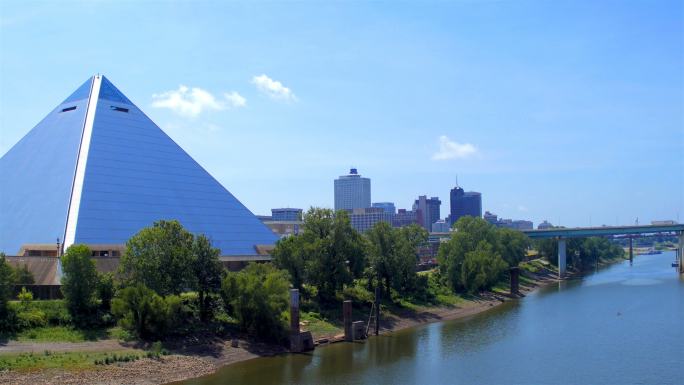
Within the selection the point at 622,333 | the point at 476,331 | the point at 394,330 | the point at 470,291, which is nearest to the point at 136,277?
the point at 394,330

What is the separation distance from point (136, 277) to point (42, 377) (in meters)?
10.9

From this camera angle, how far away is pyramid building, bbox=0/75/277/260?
2009 inches

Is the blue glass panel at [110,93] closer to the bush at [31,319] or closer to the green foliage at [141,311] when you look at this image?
the bush at [31,319]

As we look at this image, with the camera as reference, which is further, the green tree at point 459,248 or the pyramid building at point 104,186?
the green tree at point 459,248

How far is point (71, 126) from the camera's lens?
197 ft

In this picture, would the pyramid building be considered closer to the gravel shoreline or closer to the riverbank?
the riverbank

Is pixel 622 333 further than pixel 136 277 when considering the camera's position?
Yes

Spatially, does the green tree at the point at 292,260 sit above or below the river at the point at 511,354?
above

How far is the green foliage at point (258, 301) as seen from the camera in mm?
43469

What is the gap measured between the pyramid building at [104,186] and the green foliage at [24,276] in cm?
312

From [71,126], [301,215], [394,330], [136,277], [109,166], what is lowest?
[394,330]

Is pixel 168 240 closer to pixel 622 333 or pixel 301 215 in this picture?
pixel 301 215

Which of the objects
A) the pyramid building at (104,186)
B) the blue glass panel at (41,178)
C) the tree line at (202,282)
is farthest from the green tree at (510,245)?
the blue glass panel at (41,178)

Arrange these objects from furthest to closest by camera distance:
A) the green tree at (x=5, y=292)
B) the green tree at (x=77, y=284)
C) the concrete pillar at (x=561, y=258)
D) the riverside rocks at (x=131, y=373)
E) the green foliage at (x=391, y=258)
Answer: the concrete pillar at (x=561, y=258) < the green foliage at (x=391, y=258) < the green tree at (x=77, y=284) < the green tree at (x=5, y=292) < the riverside rocks at (x=131, y=373)
